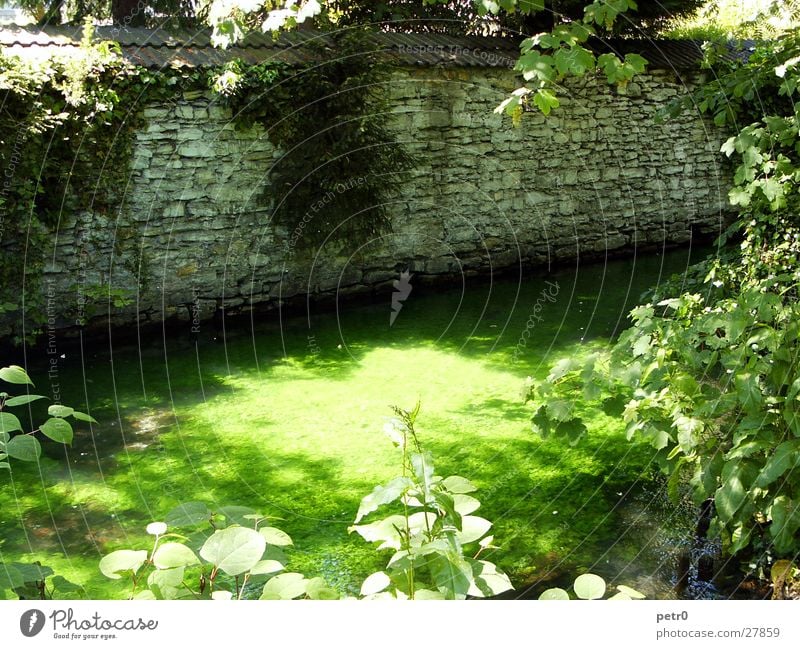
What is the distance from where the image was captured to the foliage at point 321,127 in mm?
6477

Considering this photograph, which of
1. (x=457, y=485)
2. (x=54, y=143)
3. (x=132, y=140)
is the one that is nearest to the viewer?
(x=457, y=485)

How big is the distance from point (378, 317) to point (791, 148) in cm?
344

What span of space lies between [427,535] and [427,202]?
21.1 ft

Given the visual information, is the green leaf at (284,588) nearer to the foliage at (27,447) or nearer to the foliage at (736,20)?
the foliage at (27,447)

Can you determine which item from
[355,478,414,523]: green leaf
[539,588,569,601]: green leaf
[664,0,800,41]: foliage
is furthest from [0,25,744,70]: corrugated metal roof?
[539,588,569,601]: green leaf

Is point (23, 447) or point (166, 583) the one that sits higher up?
point (23, 447)

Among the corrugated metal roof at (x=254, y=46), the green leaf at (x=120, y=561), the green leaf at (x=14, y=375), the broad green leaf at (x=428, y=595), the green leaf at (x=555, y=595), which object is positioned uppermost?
the corrugated metal roof at (x=254, y=46)

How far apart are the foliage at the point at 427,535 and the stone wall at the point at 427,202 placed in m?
5.11

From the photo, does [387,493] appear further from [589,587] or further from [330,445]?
[330,445]

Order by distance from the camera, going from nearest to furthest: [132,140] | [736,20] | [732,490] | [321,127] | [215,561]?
[215,561] → [732,490] → [132,140] → [321,127] → [736,20]

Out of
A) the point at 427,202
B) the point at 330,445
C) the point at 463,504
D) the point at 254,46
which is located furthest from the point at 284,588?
the point at 427,202

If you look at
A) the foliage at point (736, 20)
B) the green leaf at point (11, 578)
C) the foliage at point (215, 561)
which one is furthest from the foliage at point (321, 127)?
the foliage at point (215, 561)

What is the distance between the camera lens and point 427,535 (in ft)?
4.65

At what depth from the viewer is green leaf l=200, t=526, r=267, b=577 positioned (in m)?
1.28
